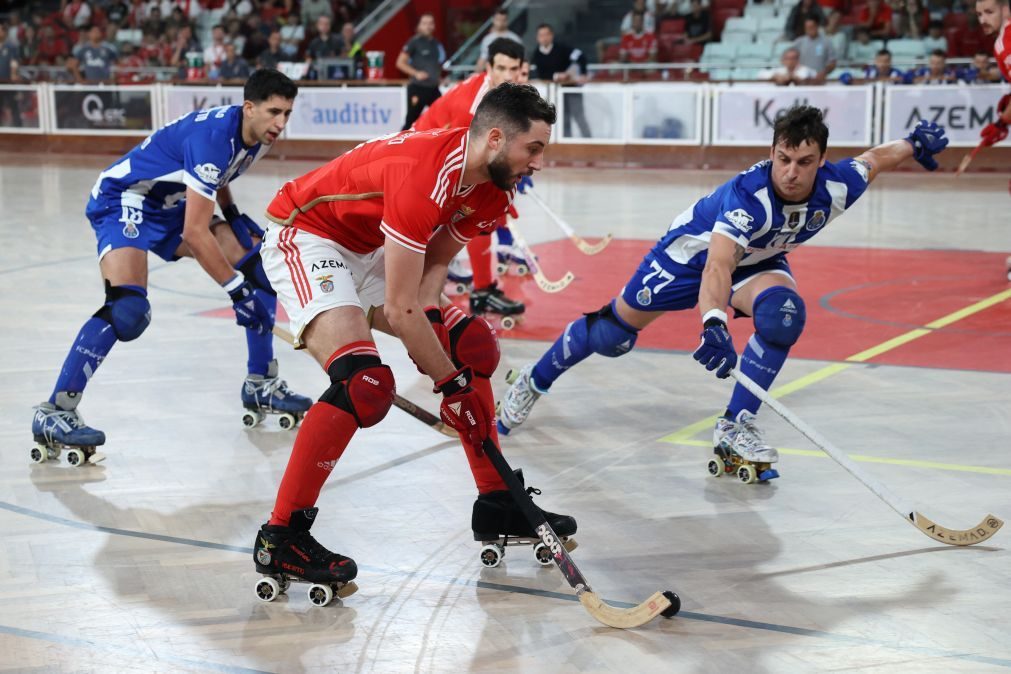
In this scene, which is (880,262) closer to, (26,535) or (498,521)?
(498,521)

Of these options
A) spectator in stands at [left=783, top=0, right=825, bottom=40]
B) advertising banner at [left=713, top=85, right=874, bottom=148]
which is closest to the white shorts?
advertising banner at [left=713, top=85, right=874, bottom=148]

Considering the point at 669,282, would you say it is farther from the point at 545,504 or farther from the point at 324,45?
the point at 324,45

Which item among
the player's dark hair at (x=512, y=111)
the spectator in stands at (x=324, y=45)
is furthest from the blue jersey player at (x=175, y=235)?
the spectator in stands at (x=324, y=45)

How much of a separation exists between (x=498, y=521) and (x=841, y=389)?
2716mm

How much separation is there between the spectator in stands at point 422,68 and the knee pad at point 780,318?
11340 mm

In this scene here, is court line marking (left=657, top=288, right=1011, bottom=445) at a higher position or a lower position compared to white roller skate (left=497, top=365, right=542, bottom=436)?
lower

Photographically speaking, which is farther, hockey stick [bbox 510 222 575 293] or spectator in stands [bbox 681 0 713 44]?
spectator in stands [bbox 681 0 713 44]

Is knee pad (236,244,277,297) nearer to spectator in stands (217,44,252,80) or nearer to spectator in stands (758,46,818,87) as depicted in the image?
spectator in stands (758,46,818,87)

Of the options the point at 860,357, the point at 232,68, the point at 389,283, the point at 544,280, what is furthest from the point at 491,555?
the point at 232,68

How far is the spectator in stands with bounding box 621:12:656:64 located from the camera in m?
18.8

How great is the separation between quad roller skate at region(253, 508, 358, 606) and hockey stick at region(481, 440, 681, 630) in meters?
0.51

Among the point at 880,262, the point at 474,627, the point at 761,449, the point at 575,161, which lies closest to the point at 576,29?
the point at 575,161

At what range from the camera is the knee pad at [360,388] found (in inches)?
146

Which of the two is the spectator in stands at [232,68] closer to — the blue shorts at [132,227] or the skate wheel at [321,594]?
the blue shorts at [132,227]
